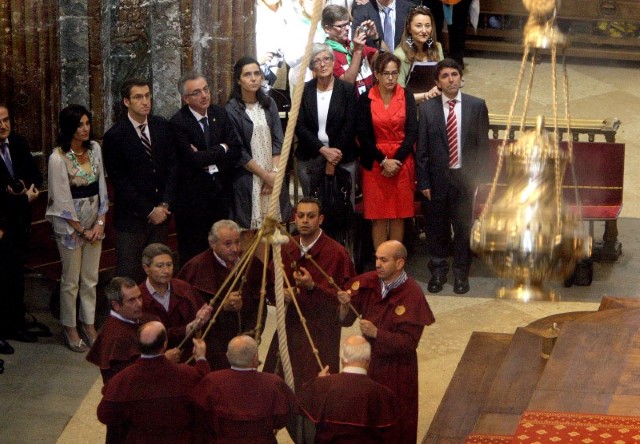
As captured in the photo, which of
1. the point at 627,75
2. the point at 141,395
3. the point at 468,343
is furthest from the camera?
the point at 627,75

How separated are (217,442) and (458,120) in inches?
147

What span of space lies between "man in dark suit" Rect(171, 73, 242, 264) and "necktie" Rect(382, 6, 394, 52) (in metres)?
2.29

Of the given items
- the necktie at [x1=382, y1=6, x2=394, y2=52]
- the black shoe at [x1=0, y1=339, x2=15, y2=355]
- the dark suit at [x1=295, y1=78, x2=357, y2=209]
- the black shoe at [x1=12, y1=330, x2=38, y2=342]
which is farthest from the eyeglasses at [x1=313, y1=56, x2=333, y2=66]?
the black shoe at [x1=0, y1=339, x2=15, y2=355]

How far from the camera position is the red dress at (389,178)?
31.7 ft

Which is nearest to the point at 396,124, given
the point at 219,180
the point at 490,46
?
the point at 219,180

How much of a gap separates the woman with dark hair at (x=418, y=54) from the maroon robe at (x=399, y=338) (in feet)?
9.16

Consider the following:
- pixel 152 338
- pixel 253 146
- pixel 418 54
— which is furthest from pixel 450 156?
pixel 152 338

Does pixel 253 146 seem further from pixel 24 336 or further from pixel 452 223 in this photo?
pixel 24 336

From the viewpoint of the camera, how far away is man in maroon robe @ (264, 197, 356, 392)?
7945 millimetres

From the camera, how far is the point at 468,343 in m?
9.13

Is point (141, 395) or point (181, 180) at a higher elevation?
point (181, 180)

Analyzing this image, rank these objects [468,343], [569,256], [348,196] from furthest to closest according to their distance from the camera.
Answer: [348,196], [468,343], [569,256]

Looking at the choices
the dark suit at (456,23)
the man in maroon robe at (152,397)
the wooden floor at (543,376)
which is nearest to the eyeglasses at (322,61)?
the wooden floor at (543,376)

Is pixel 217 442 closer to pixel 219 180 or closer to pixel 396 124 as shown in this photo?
pixel 219 180
